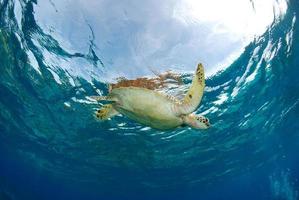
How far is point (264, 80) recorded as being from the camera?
14.9m

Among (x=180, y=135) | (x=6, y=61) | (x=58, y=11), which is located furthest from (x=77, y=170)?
(x=58, y=11)

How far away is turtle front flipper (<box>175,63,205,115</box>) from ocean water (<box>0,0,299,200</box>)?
19.1ft

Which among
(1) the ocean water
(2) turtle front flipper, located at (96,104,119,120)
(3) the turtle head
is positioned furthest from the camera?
(1) the ocean water

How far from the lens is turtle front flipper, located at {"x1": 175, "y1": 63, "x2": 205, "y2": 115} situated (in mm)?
4841

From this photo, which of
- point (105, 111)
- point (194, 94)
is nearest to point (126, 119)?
point (105, 111)

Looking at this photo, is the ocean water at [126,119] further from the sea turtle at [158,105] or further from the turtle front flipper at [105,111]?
the sea turtle at [158,105]

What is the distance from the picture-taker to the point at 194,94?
5141mm

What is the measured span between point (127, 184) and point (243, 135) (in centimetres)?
2376

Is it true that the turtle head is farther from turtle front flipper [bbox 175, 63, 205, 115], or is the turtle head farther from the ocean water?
the ocean water

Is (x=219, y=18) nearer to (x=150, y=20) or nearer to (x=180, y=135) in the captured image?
(x=150, y=20)

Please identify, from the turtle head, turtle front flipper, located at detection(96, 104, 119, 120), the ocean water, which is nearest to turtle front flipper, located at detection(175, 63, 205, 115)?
the turtle head

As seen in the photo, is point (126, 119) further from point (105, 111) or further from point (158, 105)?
point (158, 105)

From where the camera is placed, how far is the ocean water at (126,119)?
37.2 feet

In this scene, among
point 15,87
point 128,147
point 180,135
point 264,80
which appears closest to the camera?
point 264,80
